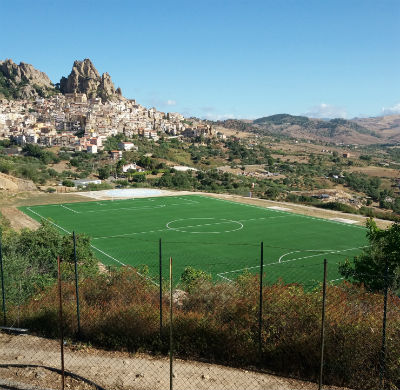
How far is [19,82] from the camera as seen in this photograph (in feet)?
625

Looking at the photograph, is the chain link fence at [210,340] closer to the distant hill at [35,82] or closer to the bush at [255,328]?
the bush at [255,328]

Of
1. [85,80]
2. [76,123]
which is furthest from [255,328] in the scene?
[85,80]

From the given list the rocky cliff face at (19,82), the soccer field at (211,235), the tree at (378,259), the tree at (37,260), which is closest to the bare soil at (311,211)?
the soccer field at (211,235)

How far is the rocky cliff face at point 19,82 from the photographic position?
18475 cm

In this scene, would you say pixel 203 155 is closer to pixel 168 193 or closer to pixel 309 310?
pixel 168 193

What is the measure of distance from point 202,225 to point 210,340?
26.7 meters

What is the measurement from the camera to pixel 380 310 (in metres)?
8.46

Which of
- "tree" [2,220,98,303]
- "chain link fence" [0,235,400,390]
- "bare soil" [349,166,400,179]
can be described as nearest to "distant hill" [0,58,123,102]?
"bare soil" [349,166,400,179]

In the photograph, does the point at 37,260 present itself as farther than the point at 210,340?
Yes

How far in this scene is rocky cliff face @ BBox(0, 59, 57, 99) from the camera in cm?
18475

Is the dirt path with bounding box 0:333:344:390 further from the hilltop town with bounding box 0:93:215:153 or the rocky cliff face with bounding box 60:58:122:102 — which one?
the rocky cliff face with bounding box 60:58:122:102

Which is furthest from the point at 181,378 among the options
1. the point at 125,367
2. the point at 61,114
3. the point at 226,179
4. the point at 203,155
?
the point at 61,114

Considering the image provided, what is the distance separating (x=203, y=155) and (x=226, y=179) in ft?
124

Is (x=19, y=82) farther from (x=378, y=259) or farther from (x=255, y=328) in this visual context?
(x=255, y=328)
